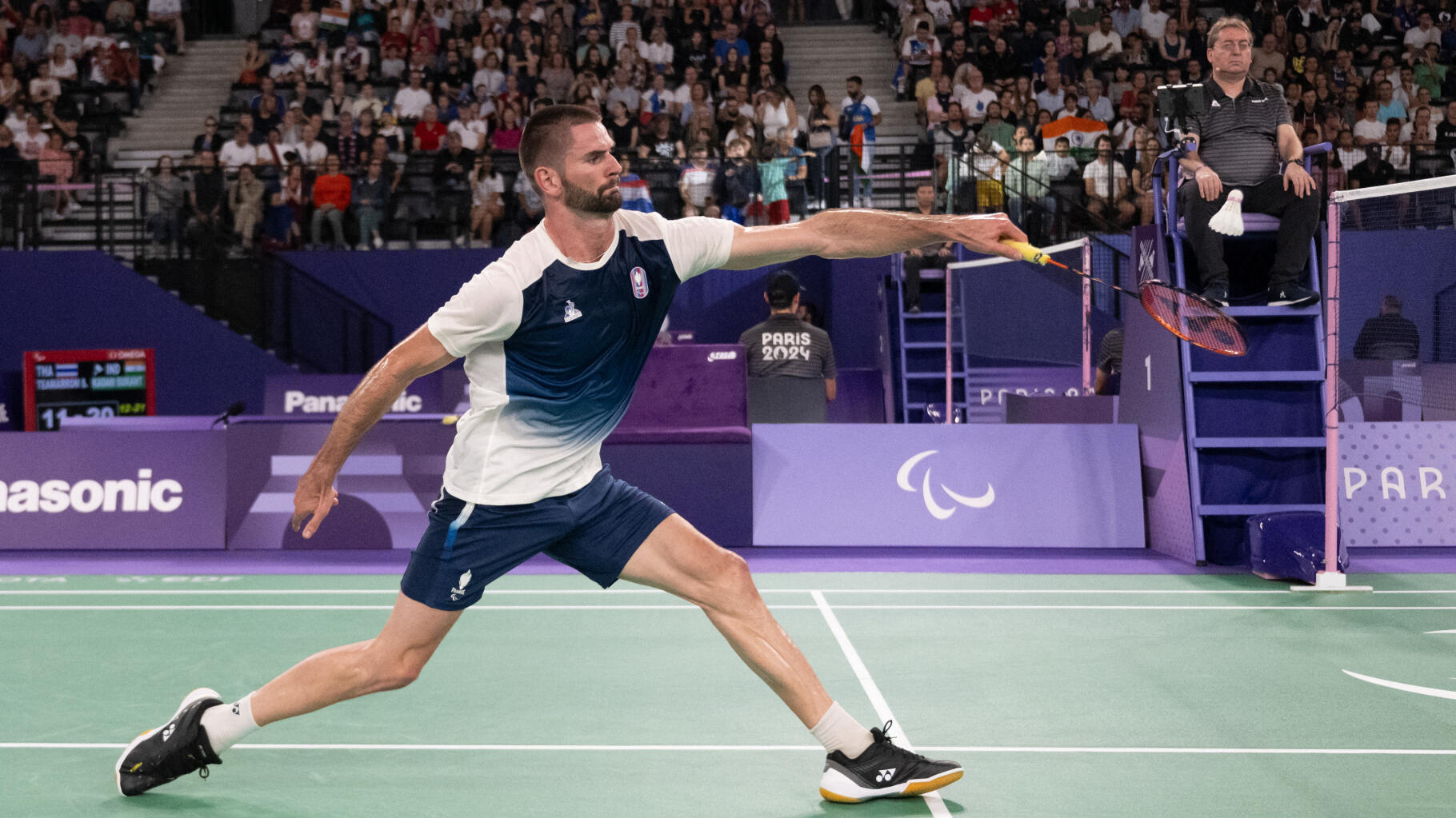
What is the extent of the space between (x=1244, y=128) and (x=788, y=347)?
4422 millimetres

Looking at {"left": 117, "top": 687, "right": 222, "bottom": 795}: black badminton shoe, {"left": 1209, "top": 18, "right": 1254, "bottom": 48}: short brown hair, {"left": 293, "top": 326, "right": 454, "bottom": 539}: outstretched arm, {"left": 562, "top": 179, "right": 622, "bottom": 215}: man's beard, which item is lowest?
{"left": 117, "top": 687, "right": 222, "bottom": 795}: black badminton shoe

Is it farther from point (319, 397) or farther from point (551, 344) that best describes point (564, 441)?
point (319, 397)

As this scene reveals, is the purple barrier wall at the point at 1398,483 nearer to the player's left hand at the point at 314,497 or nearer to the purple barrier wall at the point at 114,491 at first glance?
the player's left hand at the point at 314,497

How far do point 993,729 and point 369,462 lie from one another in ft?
18.1

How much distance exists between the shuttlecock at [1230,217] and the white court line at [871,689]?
10.6 feet

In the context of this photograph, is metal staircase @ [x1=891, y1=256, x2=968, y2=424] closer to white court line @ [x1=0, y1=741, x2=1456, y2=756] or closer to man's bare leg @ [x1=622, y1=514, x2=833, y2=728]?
white court line @ [x1=0, y1=741, x2=1456, y2=756]

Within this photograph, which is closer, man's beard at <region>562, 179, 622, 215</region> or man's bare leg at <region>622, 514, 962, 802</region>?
man's beard at <region>562, 179, 622, 215</region>

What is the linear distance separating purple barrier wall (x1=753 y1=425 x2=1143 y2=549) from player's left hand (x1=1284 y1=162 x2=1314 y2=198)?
2.07 metres

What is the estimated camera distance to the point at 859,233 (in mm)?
3990

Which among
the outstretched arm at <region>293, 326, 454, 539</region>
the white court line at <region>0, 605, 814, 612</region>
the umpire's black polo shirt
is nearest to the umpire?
the umpire's black polo shirt

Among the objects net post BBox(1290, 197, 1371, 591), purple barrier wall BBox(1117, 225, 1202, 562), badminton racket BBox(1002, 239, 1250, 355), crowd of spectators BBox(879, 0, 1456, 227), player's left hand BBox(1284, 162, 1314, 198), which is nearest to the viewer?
badminton racket BBox(1002, 239, 1250, 355)

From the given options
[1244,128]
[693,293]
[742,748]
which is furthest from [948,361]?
[742,748]

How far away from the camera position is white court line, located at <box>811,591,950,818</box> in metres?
4.20

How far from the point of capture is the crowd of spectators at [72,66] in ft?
62.5
